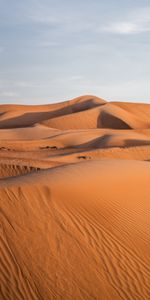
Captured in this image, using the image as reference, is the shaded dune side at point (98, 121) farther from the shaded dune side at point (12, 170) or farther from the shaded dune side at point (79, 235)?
the shaded dune side at point (79, 235)

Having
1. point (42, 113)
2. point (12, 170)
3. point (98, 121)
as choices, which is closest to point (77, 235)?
point (12, 170)

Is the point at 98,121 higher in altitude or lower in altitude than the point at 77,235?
higher

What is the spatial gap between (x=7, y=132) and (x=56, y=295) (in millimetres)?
32952

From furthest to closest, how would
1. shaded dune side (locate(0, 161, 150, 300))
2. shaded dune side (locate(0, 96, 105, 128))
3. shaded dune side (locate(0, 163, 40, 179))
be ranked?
shaded dune side (locate(0, 96, 105, 128)) < shaded dune side (locate(0, 163, 40, 179)) < shaded dune side (locate(0, 161, 150, 300))

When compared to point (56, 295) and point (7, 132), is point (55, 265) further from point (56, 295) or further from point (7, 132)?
point (7, 132)

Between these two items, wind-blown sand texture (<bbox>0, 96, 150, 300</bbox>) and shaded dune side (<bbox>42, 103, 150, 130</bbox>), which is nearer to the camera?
wind-blown sand texture (<bbox>0, 96, 150, 300</bbox>)

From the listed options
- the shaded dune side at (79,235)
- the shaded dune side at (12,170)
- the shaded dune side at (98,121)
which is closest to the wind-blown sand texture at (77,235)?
the shaded dune side at (79,235)

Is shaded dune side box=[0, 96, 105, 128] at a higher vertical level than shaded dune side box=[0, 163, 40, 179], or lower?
higher

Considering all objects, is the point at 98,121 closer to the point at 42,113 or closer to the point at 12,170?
the point at 42,113

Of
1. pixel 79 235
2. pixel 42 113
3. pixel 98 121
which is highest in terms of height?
pixel 42 113

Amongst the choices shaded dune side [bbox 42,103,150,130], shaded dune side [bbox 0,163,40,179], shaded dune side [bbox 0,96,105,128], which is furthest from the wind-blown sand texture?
shaded dune side [bbox 0,96,105,128]

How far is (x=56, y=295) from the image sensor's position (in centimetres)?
577

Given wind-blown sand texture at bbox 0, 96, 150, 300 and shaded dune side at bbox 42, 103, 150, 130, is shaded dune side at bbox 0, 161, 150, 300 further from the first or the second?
shaded dune side at bbox 42, 103, 150, 130

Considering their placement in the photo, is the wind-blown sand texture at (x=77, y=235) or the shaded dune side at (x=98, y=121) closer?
the wind-blown sand texture at (x=77, y=235)
